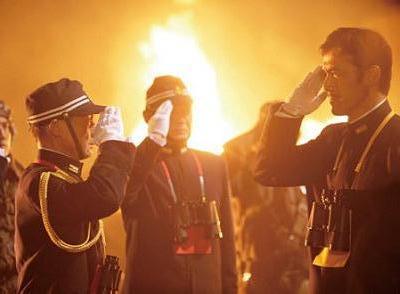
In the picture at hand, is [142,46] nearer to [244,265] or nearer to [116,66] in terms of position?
[116,66]

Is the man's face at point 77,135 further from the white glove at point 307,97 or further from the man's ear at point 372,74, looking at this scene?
the man's ear at point 372,74

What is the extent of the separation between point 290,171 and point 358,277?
0.57 m

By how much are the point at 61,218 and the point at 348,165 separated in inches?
45.2

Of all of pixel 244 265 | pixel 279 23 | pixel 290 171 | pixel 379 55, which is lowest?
pixel 244 265

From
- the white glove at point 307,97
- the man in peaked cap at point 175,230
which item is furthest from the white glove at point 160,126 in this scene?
the white glove at point 307,97

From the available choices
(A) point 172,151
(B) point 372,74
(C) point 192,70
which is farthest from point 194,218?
(C) point 192,70

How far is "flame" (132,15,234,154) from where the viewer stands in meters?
5.83

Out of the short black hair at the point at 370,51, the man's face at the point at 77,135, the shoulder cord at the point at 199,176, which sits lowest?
the shoulder cord at the point at 199,176

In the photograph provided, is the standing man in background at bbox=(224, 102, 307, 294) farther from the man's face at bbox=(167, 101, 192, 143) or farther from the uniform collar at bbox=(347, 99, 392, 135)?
the uniform collar at bbox=(347, 99, 392, 135)

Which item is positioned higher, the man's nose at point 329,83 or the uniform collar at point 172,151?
the man's nose at point 329,83

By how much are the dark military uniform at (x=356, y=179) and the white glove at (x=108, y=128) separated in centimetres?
63

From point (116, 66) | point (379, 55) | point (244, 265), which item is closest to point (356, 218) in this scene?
point (379, 55)

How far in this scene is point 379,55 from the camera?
2678mm

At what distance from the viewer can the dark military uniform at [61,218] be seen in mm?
2525
